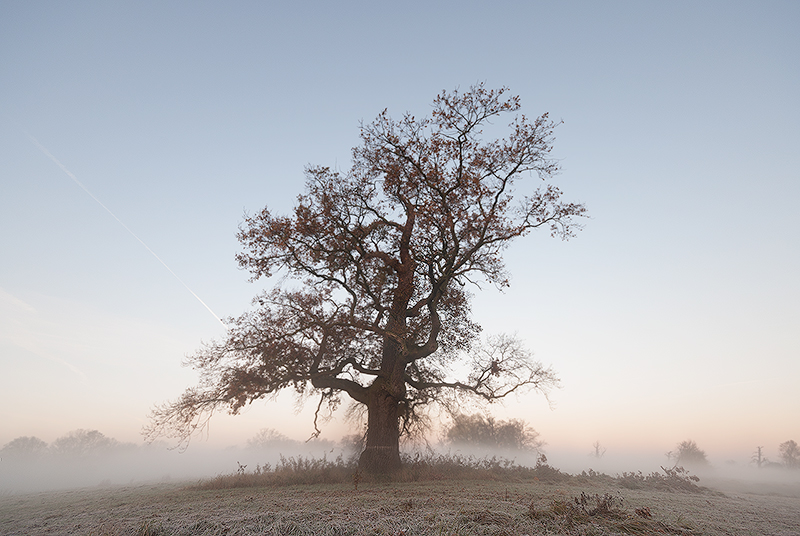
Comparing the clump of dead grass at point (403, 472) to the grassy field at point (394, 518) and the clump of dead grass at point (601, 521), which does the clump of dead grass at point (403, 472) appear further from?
the clump of dead grass at point (601, 521)

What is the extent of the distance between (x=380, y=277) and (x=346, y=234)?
232 centimetres

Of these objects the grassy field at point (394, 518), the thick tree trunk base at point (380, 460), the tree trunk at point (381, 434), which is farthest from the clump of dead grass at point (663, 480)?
the tree trunk at point (381, 434)

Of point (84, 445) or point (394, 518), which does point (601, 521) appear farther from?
point (84, 445)

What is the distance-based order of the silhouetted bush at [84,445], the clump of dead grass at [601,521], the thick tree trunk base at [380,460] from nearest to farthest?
the clump of dead grass at [601,521], the thick tree trunk base at [380,460], the silhouetted bush at [84,445]

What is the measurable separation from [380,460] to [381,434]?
3.10 feet

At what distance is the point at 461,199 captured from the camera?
559 inches

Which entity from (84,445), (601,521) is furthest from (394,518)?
(84,445)

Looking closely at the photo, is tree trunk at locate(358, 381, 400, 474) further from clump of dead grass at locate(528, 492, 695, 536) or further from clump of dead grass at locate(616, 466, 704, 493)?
clump of dead grass at locate(528, 492, 695, 536)

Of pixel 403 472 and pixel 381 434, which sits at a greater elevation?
pixel 381 434

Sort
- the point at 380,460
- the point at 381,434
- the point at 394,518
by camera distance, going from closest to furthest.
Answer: the point at 394,518 → the point at 380,460 → the point at 381,434

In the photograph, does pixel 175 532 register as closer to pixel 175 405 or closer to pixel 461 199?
pixel 175 405

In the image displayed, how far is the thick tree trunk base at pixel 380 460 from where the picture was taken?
1403 centimetres

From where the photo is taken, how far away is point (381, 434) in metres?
15.0

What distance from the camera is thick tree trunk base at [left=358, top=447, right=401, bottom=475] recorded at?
14029mm
